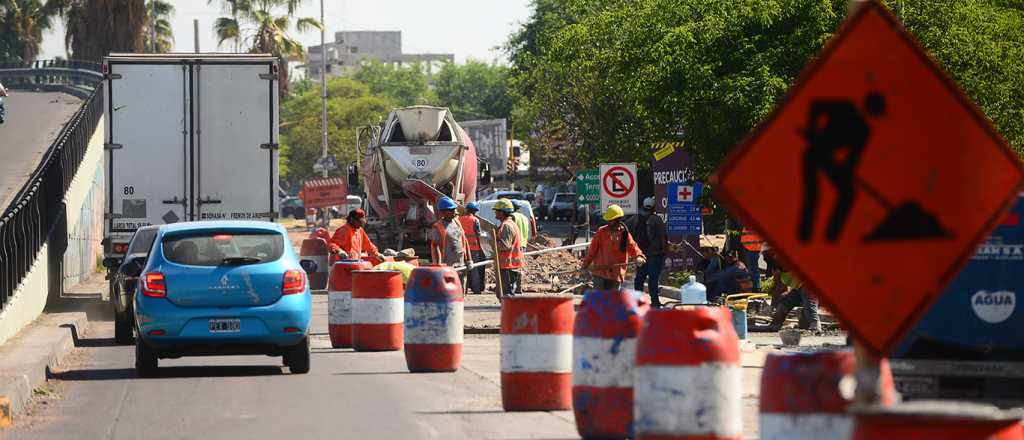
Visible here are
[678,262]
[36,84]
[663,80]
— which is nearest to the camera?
[663,80]

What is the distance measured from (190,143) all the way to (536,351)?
1426cm

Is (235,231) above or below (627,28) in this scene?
below

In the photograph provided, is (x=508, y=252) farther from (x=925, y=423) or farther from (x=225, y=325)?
(x=925, y=423)

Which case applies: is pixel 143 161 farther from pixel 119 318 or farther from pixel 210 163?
pixel 119 318

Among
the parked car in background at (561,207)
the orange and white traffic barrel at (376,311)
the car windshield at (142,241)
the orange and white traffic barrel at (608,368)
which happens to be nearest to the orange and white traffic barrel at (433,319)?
the orange and white traffic barrel at (376,311)

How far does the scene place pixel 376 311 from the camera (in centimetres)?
1806

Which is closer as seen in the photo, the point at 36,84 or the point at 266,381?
the point at 266,381

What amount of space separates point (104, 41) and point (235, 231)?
47.3 meters

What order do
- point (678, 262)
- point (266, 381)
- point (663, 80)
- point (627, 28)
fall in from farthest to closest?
point (627, 28)
point (678, 262)
point (663, 80)
point (266, 381)

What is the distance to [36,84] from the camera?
7625cm

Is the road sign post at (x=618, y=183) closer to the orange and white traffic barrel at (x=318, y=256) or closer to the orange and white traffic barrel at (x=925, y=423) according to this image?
the orange and white traffic barrel at (x=318, y=256)

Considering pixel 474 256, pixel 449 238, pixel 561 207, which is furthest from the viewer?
pixel 561 207

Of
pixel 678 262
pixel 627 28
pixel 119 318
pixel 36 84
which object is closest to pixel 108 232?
pixel 119 318

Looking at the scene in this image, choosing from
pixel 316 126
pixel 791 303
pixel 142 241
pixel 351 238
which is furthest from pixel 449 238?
pixel 316 126
